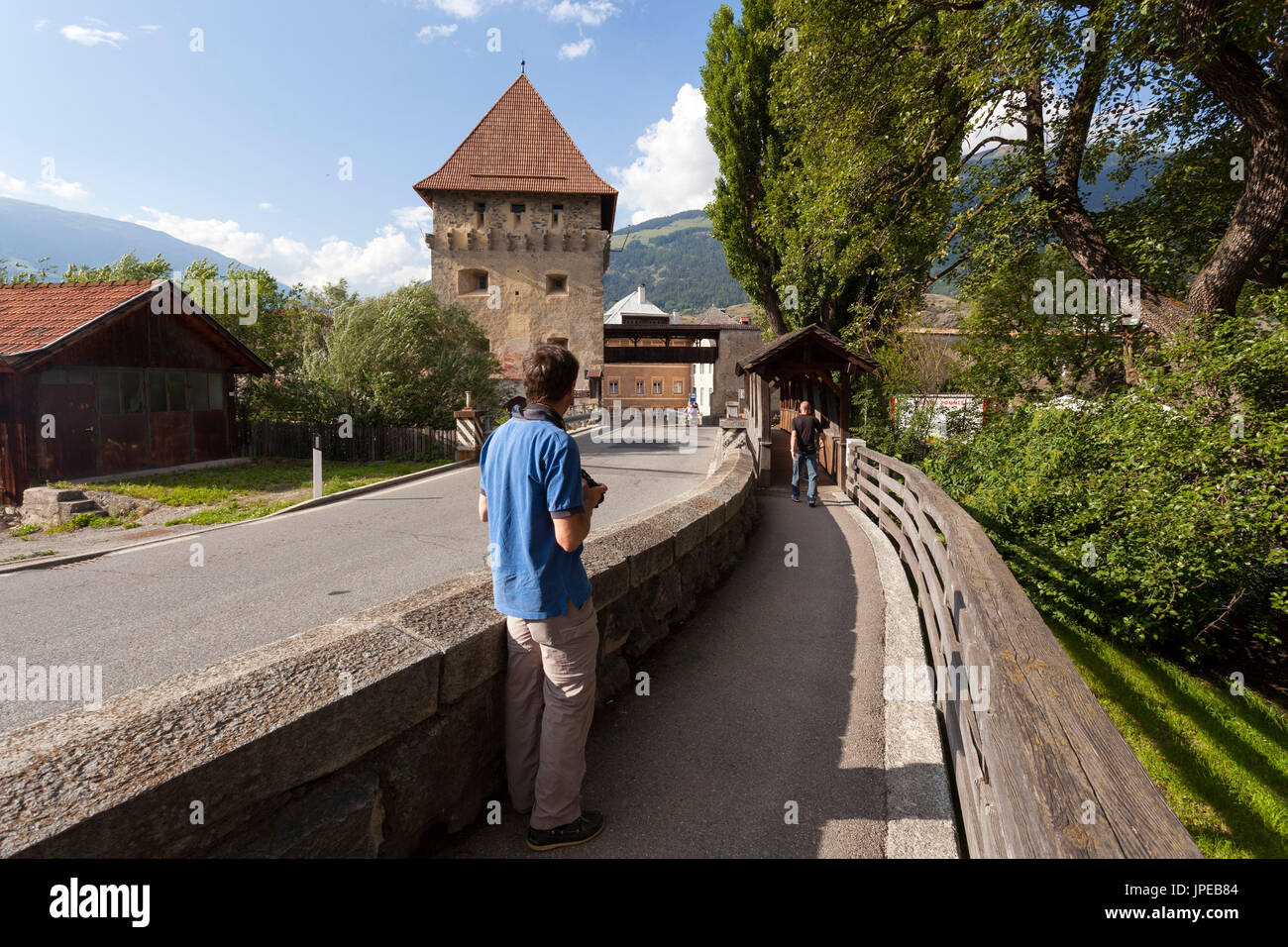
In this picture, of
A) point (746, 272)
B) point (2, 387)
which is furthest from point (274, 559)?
point (746, 272)

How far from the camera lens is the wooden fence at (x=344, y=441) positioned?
20797 mm

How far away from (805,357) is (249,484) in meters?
13.3

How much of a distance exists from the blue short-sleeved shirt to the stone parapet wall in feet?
1.04

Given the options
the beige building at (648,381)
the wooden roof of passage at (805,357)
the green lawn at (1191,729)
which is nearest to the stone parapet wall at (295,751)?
the green lawn at (1191,729)

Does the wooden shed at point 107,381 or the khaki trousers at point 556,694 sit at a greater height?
the wooden shed at point 107,381

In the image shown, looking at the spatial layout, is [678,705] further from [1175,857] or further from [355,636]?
[1175,857]

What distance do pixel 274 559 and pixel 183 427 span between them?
12180mm

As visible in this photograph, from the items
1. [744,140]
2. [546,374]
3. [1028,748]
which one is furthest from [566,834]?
[744,140]

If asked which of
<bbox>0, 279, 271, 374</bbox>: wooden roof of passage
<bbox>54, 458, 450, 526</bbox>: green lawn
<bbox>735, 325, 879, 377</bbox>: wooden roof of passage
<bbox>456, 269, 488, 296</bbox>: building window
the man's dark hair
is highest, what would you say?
<bbox>456, 269, 488, 296</bbox>: building window

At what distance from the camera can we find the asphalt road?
5656mm

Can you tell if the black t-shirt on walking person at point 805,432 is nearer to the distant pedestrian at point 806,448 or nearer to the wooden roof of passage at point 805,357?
the distant pedestrian at point 806,448

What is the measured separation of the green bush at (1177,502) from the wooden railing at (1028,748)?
14.6ft

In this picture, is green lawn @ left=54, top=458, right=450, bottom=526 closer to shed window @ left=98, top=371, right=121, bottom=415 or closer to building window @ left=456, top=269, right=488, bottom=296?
shed window @ left=98, top=371, right=121, bottom=415

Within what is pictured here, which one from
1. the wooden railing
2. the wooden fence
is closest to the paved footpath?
the wooden railing
